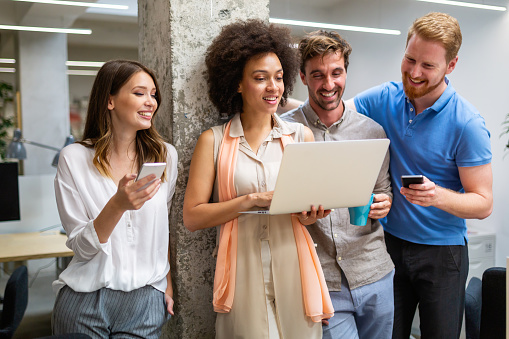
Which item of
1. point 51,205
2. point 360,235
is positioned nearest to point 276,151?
point 360,235

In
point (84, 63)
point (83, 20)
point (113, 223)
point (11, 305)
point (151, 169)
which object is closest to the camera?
point (151, 169)

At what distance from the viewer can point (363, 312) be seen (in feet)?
6.22

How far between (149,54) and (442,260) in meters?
1.48

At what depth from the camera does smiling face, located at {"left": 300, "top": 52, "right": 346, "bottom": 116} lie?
73.9 inches

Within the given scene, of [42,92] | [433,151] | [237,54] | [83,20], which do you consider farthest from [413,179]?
[83,20]

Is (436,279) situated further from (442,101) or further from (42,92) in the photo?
(42,92)

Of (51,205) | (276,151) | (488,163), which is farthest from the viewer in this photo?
(51,205)

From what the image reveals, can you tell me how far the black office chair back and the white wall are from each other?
2.65m

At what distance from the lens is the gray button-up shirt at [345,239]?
1.86 metres

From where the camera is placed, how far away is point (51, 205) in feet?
16.8

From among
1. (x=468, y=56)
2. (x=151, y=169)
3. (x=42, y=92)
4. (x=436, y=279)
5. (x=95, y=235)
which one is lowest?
(x=436, y=279)

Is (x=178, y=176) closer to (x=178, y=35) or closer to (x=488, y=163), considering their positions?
(x=178, y=35)

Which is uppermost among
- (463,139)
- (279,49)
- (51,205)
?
(279,49)

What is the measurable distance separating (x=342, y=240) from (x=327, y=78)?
613 mm
